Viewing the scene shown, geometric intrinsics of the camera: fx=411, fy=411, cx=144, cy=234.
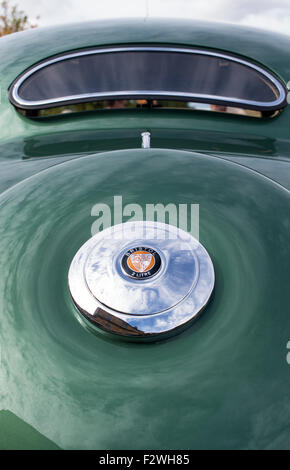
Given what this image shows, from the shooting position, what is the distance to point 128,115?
103 inches

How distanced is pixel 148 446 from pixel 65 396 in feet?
0.78

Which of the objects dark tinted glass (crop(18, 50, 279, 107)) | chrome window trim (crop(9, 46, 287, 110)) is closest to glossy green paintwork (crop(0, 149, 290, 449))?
chrome window trim (crop(9, 46, 287, 110))

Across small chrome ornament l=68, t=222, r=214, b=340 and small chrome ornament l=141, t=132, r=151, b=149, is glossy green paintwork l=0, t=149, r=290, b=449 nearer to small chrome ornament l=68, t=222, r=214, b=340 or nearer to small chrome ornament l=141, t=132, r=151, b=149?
small chrome ornament l=68, t=222, r=214, b=340

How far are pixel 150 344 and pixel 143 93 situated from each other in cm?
185

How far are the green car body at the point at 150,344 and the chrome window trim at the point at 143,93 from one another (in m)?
0.84

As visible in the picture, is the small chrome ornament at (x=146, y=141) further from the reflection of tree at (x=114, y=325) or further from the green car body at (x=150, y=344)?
the reflection of tree at (x=114, y=325)

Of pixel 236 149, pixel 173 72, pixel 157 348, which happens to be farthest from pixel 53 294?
pixel 173 72

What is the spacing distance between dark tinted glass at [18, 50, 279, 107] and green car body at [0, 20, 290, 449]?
1.02 m

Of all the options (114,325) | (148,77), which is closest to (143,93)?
(148,77)

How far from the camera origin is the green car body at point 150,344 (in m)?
1.00

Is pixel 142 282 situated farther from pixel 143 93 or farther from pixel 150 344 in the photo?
pixel 143 93

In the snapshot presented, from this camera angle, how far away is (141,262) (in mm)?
1154

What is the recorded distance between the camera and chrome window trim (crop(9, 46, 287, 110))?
2465 mm
